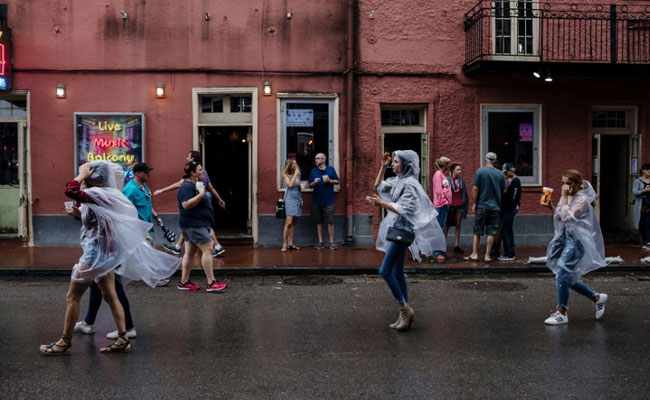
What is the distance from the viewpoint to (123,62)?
13.8 meters

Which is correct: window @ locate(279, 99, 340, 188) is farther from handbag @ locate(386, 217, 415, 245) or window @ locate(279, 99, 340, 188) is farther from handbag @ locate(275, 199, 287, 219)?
handbag @ locate(386, 217, 415, 245)

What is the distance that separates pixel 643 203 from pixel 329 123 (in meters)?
6.69

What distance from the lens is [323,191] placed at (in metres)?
13.3

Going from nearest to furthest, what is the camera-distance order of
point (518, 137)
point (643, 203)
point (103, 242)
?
1. point (103, 242)
2. point (643, 203)
3. point (518, 137)

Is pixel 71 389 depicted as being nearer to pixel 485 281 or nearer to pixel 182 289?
pixel 182 289

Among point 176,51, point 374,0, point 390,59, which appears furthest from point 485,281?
point 176,51

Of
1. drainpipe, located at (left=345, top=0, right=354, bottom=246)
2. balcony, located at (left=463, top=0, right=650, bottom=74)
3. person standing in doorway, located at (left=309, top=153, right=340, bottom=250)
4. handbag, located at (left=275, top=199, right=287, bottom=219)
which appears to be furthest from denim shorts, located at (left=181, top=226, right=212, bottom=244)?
balcony, located at (left=463, top=0, right=650, bottom=74)

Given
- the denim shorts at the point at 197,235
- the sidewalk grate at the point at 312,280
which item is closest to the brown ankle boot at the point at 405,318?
the sidewalk grate at the point at 312,280

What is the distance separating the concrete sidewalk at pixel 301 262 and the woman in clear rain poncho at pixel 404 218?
12.3 ft

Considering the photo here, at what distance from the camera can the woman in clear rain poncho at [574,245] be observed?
7363 millimetres

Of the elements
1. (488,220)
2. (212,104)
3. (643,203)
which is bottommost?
(488,220)

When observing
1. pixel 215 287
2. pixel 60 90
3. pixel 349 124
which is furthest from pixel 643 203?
pixel 60 90

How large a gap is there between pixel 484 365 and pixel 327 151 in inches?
351

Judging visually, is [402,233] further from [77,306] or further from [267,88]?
[267,88]
